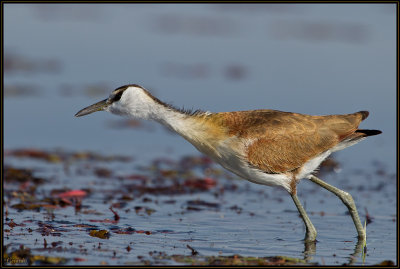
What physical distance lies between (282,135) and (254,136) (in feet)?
1.37

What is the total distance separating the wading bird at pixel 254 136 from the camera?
9.11 meters

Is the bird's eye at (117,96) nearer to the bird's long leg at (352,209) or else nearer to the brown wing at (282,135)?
the brown wing at (282,135)

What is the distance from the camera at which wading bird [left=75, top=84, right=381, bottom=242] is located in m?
9.11

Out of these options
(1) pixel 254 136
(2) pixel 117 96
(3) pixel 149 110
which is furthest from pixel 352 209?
(2) pixel 117 96

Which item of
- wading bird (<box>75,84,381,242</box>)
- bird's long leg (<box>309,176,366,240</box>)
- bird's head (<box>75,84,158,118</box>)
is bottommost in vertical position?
bird's long leg (<box>309,176,366,240</box>)

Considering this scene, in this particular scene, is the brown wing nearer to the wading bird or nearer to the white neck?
the wading bird

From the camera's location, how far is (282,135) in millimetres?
9391

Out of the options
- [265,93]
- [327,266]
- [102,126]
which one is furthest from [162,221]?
[265,93]

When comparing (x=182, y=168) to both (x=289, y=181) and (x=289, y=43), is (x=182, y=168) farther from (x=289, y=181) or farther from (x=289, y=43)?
(x=289, y=43)

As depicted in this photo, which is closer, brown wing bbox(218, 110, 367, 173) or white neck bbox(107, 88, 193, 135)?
white neck bbox(107, 88, 193, 135)

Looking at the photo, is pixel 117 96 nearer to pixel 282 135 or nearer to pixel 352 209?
pixel 282 135

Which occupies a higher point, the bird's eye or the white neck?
the bird's eye

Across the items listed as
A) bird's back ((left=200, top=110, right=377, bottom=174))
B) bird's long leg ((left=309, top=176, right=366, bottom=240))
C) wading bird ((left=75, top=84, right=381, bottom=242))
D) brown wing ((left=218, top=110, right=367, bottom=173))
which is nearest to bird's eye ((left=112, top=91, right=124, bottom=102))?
wading bird ((left=75, top=84, right=381, bottom=242))


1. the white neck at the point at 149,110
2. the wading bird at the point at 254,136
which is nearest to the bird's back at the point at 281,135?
the wading bird at the point at 254,136
